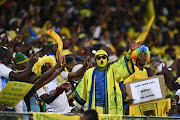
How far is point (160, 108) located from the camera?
7.12m

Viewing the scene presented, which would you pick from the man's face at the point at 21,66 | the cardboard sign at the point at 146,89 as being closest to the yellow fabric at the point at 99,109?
the cardboard sign at the point at 146,89

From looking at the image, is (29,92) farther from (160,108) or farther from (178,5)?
(178,5)

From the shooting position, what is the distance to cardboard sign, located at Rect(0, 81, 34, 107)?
546 cm

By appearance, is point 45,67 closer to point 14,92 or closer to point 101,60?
point 101,60

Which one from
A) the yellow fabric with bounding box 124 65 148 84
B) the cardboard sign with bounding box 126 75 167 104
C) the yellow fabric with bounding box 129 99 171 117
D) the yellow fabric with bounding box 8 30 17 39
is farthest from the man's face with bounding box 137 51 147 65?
the yellow fabric with bounding box 8 30 17 39

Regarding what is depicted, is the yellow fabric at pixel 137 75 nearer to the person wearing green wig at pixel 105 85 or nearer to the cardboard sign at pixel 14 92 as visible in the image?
the person wearing green wig at pixel 105 85

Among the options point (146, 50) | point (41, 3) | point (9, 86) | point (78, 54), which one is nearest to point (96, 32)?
point (41, 3)

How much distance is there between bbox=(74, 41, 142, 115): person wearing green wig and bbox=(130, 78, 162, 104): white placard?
0.38 meters

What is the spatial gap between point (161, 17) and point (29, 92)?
42.8 ft

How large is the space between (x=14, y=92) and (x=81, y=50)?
17.1 feet

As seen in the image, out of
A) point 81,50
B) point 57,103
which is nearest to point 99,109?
point 57,103

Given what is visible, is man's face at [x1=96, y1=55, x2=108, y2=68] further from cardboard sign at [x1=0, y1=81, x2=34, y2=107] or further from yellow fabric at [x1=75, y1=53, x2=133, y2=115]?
cardboard sign at [x1=0, y1=81, x2=34, y2=107]

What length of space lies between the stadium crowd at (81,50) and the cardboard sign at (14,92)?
0.33 feet

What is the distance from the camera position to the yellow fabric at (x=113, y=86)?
6.48 metres
